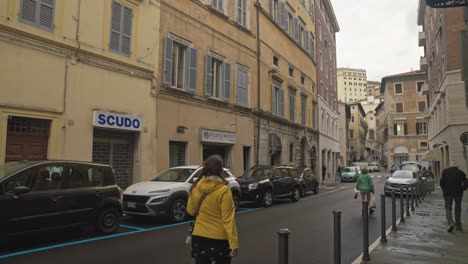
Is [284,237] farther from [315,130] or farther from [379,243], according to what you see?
[315,130]

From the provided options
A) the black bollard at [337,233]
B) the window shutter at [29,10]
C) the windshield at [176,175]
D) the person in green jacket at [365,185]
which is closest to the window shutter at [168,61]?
the windshield at [176,175]

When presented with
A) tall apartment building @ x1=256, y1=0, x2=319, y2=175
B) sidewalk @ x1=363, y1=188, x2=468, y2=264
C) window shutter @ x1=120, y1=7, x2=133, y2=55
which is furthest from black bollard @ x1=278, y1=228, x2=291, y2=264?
tall apartment building @ x1=256, y1=0, x2=319, y2=175

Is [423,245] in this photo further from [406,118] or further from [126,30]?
[406,118]

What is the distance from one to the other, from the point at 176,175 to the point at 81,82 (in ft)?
13.9

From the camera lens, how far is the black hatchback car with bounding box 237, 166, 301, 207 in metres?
14.8

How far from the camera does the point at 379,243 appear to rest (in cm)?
781

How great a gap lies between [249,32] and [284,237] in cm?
1996

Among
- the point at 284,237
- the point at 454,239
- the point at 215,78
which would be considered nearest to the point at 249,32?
the point at 215,78

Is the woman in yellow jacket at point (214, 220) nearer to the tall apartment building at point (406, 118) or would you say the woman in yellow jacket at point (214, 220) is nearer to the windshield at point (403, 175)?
the windshield at point (403, 175)

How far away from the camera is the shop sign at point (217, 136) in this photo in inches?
693

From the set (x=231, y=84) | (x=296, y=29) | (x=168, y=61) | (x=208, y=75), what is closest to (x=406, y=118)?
(x=296, y=29)

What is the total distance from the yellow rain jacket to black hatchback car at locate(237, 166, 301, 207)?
11083mm

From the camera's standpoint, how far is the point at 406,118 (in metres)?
64.8

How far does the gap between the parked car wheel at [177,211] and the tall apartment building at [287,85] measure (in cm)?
1219
